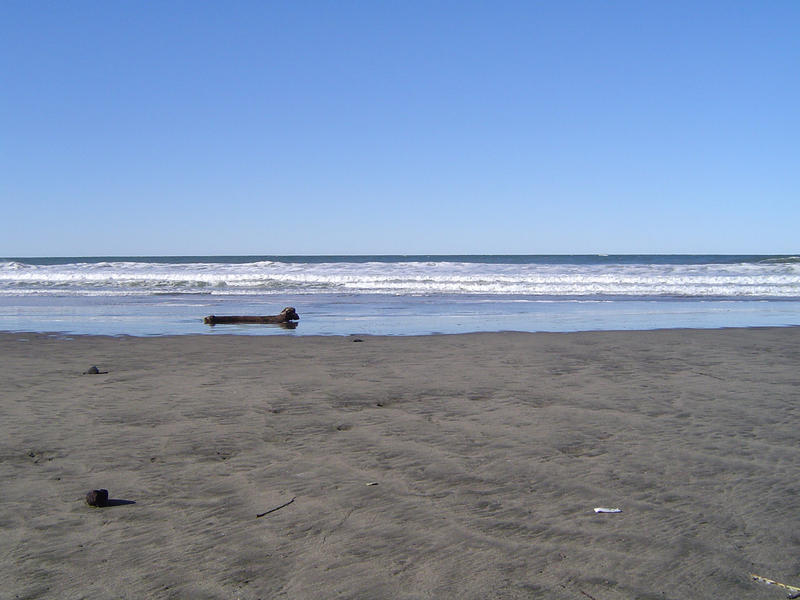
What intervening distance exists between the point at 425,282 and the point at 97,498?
27081 millimetres

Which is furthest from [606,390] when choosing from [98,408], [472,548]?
[98,408]

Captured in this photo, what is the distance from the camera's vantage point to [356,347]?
9.80 meters

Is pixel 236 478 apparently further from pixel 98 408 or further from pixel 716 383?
pixel 716 383

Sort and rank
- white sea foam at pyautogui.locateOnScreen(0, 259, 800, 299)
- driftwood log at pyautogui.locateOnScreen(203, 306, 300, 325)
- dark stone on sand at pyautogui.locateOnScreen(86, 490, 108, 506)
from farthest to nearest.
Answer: white sea foam at pyautogui.locateOnScreen(0, 259, 800, 299) < driftwood log at pyautogui.locateOnScreen(203, 306, 300, 325) < dark stone on sand at pyautogui.locateOnScreen(86, 490, 108, 506)

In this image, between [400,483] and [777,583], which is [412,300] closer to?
[400,483]

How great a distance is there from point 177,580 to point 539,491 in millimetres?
2026

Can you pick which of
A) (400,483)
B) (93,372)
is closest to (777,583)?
(400,483)

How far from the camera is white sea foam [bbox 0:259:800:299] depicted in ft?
82.6

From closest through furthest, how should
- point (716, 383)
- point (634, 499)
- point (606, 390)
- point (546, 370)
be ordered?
point (634, 499) → point (606, 390) → point (716, 383) → point (546, 370)

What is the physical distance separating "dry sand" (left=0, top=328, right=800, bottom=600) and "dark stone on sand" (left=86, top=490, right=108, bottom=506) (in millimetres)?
43

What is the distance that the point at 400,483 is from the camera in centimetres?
395

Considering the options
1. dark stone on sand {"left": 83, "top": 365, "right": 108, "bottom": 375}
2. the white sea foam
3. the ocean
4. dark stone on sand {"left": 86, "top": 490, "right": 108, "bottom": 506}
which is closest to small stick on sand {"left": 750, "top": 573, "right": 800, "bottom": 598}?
dark stone on sand {"left": 86, "top": 490, "right": 108, "bottom": 506}

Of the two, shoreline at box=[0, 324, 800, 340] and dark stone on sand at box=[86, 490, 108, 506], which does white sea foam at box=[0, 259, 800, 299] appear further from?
dark stone on sand at box=[86, 490, 108, 506]

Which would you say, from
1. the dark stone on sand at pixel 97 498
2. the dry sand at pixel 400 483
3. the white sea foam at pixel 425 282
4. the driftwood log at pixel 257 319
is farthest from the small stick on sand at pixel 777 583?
the white sea foam at pixel 425 282
